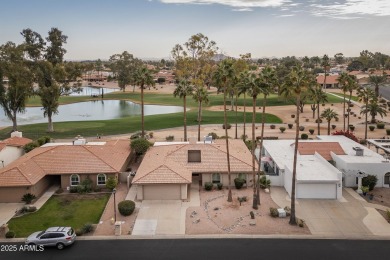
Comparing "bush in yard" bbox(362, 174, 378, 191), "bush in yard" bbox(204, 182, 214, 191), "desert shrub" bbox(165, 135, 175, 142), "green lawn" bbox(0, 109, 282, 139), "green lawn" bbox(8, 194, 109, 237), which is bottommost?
"green lawn" bbox(8, 194, 109, 237)

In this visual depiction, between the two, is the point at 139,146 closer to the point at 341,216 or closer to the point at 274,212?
the point at 274,212

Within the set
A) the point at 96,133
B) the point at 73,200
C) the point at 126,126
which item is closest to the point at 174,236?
the point at 73,200

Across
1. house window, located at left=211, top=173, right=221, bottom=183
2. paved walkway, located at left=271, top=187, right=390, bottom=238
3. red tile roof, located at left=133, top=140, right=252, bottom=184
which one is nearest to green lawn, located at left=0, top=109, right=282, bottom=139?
red tile roof, located at left=133, top=140, right=252, bottom=184

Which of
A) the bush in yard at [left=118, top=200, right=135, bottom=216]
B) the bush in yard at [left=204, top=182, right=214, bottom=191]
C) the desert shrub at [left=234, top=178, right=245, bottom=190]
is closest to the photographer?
the bush in yard at [left=118, top=200, right=135, bottom=216]

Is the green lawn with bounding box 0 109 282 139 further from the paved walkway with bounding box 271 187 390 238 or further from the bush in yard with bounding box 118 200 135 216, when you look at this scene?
the paved walkway with bounding box 271 187 390 238

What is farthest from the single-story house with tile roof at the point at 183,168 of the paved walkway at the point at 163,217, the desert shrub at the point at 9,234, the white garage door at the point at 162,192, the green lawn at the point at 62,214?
the desert shrub at the point at 9,234

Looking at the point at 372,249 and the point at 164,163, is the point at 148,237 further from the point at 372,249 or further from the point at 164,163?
the point at 372,249

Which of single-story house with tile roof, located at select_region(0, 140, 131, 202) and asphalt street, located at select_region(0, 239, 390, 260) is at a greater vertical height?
single-story house with tile roof, located at select_region(0, 140, 131, 202)
